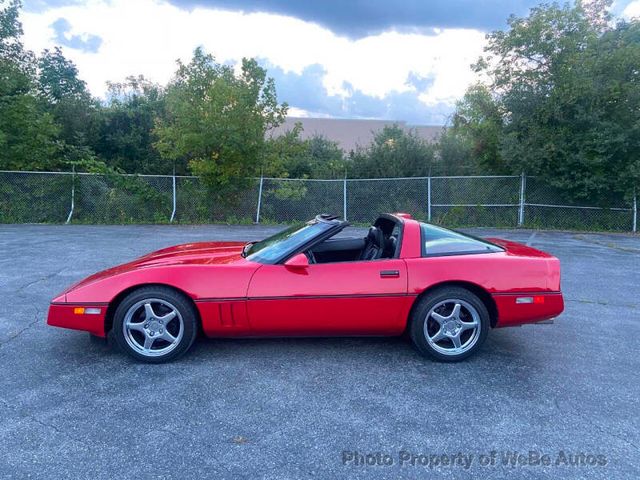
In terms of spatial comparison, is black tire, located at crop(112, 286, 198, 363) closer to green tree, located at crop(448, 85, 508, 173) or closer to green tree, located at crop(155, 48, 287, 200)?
green tree, located at crop(155, 48, 287, 200)

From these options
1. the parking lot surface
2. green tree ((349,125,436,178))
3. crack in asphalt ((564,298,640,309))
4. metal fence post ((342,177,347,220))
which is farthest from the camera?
green tree ((349,125,436,178))

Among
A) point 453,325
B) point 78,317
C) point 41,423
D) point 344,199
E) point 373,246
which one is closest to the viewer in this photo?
point 41,423

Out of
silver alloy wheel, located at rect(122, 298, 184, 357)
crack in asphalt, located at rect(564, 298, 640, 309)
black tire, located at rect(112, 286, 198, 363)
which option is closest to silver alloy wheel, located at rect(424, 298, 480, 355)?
black tire, located at rect(112, 286, 198, 363)

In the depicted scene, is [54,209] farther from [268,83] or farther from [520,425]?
[520,425]

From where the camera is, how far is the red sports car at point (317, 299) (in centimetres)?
398

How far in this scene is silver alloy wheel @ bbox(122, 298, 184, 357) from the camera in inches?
156

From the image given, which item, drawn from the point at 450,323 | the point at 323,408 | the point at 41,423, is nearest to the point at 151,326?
the point at 41,423

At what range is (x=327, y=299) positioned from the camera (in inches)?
158

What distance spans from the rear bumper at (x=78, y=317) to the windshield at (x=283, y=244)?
1319 millimetres

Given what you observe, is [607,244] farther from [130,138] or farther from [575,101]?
[130,138]

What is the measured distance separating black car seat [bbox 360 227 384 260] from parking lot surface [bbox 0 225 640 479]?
2.70 ft

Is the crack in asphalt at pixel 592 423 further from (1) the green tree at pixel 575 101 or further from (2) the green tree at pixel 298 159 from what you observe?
(2) the green tree at pixel 298 159

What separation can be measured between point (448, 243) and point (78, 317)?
3.23 metres

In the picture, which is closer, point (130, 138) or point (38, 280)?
point (38, 280)
